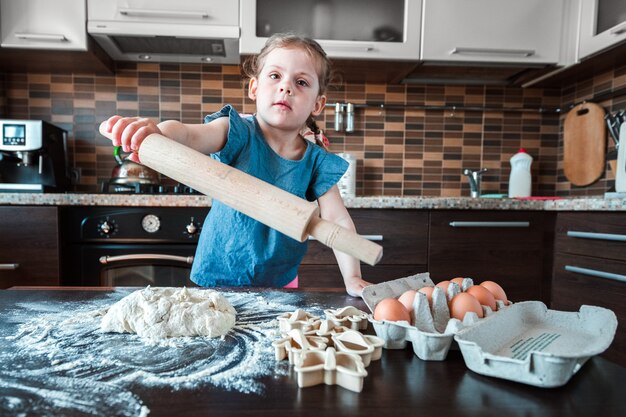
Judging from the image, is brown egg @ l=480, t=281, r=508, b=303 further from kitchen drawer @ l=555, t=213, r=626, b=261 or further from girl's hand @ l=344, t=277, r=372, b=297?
kitchen drawer @ l=555, t=213, r=626, b=261

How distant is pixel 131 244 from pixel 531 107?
2090 millimetres

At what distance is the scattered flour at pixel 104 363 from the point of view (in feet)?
1.12

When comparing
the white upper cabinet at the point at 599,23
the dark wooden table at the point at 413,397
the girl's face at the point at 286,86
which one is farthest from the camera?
the white upper cabinet at the point at 599,23

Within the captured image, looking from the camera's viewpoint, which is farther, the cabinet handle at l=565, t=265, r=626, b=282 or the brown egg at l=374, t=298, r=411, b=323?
the cabinet handle at l=565, t=265, r=626, b=282

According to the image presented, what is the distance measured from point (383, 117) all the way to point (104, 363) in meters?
1.99

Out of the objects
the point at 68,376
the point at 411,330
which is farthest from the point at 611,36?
the point at 68,376

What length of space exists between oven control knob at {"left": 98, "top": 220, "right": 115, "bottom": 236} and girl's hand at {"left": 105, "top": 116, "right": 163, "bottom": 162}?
47.0 inches

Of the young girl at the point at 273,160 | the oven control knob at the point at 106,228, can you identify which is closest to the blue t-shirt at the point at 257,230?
the young girl at the point at 273,160

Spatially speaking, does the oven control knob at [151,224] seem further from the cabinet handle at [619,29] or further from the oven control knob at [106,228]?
the cabinet handle at [619,29]

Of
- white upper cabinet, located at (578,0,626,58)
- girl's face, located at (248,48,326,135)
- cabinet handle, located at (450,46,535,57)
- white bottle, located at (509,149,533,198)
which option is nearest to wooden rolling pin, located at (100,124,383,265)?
girl's face, located at (248,48,326,135)

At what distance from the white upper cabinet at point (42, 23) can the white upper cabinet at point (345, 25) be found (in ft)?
2.21

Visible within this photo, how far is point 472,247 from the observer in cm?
175

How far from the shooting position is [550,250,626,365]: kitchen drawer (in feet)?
4.63

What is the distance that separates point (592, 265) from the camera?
152cm
